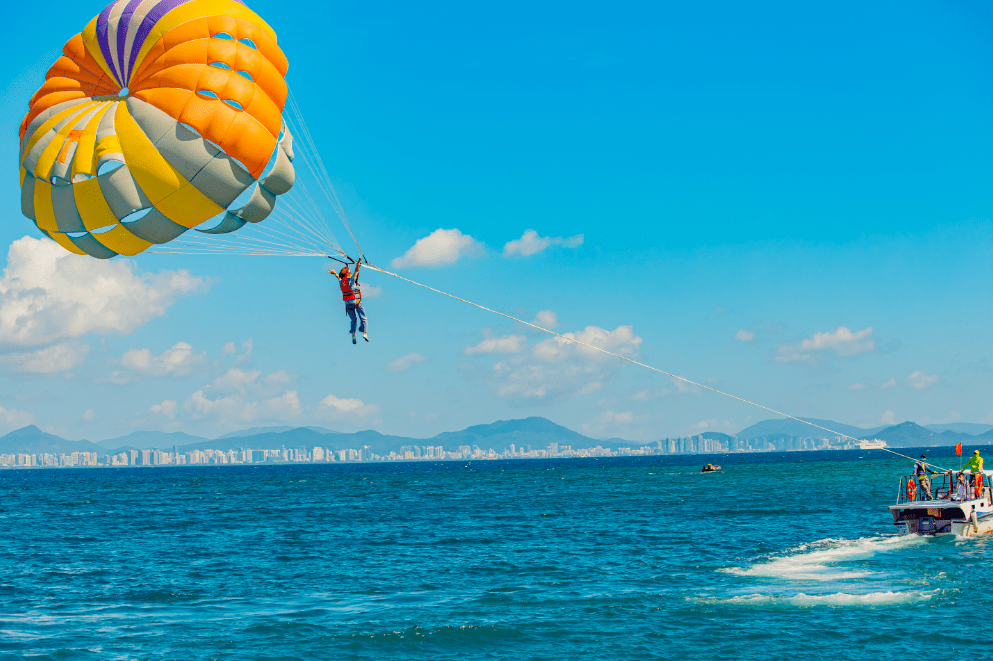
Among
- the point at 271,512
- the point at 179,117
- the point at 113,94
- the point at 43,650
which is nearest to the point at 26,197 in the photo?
the point at 113,94

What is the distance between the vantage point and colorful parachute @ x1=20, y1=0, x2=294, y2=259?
47.2 ft

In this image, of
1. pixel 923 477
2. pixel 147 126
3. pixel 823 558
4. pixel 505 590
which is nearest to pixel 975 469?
pixel 923 477

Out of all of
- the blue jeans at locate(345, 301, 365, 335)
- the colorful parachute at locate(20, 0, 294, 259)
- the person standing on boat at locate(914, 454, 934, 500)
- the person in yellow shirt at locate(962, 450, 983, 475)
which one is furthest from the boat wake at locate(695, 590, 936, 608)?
the colorful parachute at locate(20, 0, 294, 259)

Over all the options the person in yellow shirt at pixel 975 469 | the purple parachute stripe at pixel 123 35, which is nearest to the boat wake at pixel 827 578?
the person in yellow shirt at pixel 975 469

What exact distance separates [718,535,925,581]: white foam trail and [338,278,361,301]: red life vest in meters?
14.7

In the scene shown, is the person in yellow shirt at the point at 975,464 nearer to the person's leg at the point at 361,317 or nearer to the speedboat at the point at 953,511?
the speedboat at the point at 953,511

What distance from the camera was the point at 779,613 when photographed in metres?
17.6

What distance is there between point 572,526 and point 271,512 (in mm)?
24047

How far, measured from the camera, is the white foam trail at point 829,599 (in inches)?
720

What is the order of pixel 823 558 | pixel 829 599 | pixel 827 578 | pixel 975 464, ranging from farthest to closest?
pixel 975 464 → pixel 823 558 → pixel 827 578 → pixel 829 599

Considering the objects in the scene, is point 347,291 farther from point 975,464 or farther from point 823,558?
point 975,464

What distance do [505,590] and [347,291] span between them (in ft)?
34.1

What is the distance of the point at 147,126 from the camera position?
1437 centimetres

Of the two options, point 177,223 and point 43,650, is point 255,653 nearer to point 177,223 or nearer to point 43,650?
point 43,650
